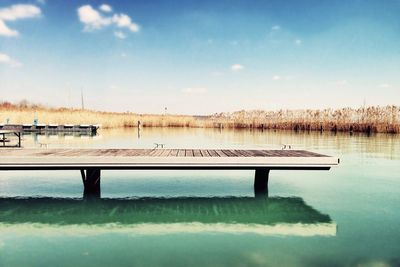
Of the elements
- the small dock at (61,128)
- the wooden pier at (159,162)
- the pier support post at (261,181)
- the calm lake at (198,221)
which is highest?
the small dock at (61,128)

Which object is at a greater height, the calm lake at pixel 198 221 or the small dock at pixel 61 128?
the small dock at pixel 61 128

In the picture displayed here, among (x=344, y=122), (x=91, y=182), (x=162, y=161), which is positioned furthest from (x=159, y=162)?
(x=344, y=122)

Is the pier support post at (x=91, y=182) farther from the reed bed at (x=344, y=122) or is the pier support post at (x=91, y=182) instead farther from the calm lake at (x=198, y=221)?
the reed bed at (x=344, y=122)

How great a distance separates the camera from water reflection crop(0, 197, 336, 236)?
6.77 metres

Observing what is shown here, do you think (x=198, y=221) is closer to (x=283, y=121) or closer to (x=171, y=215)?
(x=171, y=215)

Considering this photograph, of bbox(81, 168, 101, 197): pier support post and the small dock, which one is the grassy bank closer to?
the small dock

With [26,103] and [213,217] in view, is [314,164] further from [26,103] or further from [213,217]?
[26,103]

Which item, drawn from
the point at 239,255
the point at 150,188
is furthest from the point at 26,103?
the point at 239,255

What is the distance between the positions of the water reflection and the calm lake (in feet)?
0.06

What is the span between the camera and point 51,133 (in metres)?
32.0

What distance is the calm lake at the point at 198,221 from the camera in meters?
5.45

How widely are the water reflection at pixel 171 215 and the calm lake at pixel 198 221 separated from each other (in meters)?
0.02

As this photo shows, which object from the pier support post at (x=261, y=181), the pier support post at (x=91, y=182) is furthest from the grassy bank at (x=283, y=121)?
the pier support post at (x=91, y=182)

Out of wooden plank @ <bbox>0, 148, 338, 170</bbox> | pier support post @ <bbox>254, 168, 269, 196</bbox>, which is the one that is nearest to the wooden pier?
wooden plank @ <bbox>0, 148, 338, 170</bbox>
